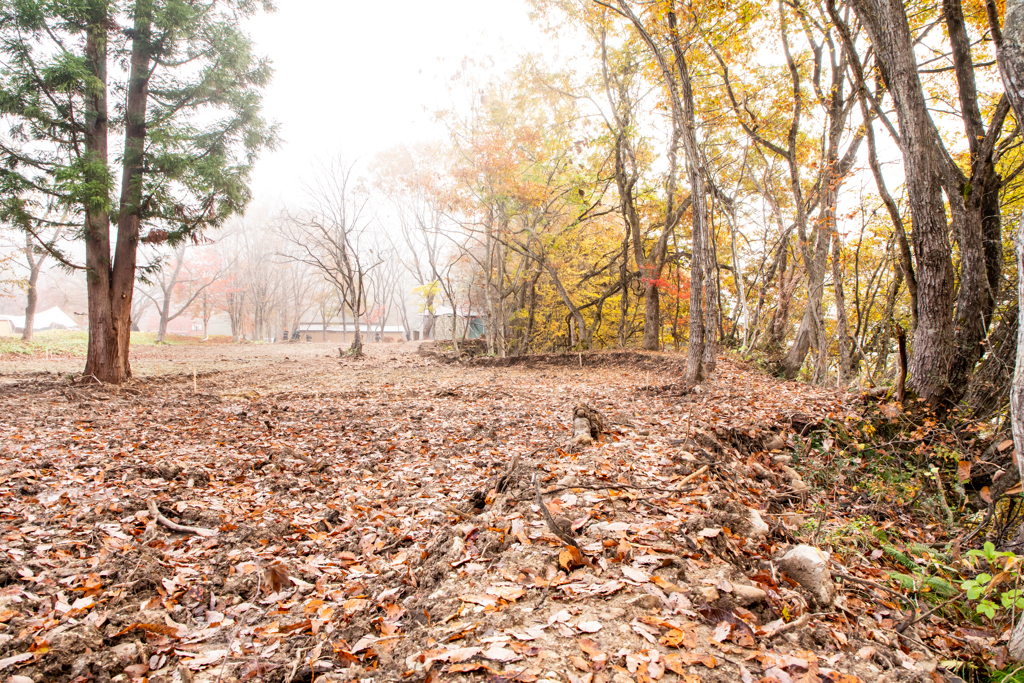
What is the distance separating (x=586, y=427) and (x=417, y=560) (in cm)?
274

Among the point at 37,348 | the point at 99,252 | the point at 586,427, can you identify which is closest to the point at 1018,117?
the point at 586,427

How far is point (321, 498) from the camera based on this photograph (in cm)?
393

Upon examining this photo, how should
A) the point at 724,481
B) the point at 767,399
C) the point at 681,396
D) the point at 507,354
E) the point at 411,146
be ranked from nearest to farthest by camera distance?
1. the point at 724,481
2. the point at 767,399
3. the point at 681,396
4. the point at 507,354
5. the point at 411,146

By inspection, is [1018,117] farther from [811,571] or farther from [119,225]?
[119,225]

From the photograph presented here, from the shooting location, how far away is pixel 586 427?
17.1ft

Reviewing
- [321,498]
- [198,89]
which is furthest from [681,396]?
[198,89]

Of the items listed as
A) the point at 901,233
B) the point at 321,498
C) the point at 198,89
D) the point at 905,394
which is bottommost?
the point at 321,498

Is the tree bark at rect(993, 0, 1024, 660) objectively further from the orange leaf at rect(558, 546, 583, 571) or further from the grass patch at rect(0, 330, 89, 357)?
the grass patch at rect(0, 330, 89, 357)

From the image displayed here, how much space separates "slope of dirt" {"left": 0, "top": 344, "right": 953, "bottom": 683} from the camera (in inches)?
75.5

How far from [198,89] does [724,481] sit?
11.2 metres

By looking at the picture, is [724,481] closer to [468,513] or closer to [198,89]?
[468,513]

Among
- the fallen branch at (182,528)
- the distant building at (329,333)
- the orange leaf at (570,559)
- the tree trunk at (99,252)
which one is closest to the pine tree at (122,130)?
the tree trunk at (99,252)

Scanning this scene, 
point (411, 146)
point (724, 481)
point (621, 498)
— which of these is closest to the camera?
point (621, 498)

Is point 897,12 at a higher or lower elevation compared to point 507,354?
higher
